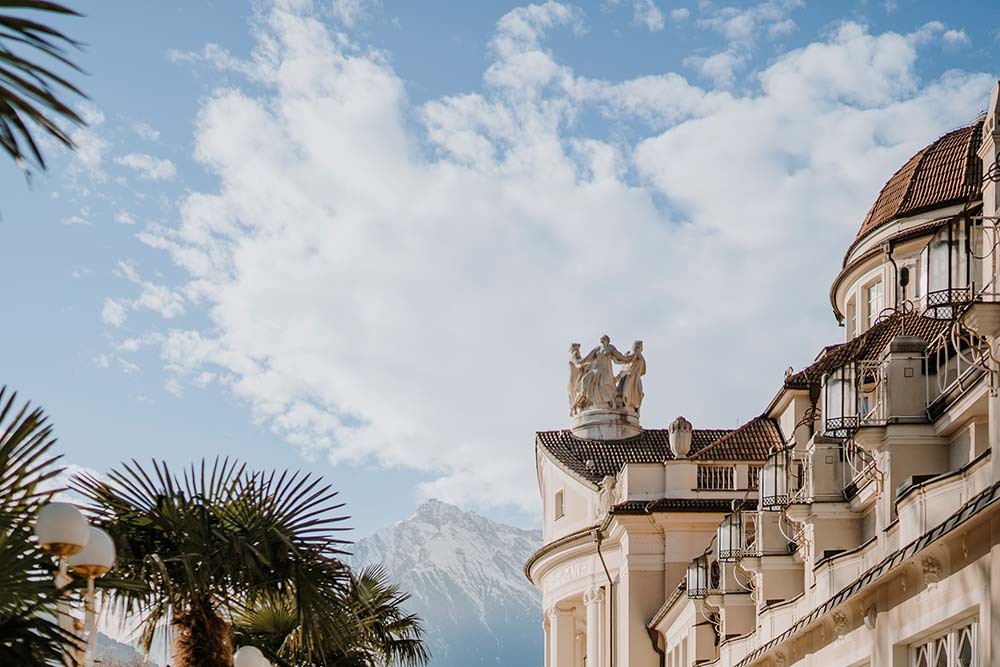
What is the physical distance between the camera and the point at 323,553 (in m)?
17.2

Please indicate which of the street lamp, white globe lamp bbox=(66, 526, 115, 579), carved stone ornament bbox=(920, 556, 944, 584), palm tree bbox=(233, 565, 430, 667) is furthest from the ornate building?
white globe lamp bbox=(66, 526, 115, 579)

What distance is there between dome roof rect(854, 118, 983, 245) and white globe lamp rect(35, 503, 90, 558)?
43068mm

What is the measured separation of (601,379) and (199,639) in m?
51.8

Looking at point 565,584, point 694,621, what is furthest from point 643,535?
point 694,621

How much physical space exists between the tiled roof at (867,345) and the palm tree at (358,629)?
10230mm

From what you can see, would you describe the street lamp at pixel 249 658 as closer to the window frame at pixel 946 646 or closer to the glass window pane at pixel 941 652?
the window frame at pixel 946 646

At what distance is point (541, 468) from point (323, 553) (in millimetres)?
53834

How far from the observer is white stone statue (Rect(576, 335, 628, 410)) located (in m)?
68.5

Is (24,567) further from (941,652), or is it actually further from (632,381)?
(632,381)

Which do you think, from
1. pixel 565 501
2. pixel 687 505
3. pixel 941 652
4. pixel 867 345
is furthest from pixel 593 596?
pixel 941 652

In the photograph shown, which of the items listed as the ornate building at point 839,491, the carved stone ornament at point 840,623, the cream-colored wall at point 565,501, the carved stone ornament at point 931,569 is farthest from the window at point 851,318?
the carved stone ornament at point 931,569

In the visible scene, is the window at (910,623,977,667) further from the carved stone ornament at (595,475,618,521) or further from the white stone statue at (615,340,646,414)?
the white stone statue at (615,340,646,414)

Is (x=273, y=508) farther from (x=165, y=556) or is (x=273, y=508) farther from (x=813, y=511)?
(x=813, y=511)

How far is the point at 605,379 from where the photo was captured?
68.7 meters
